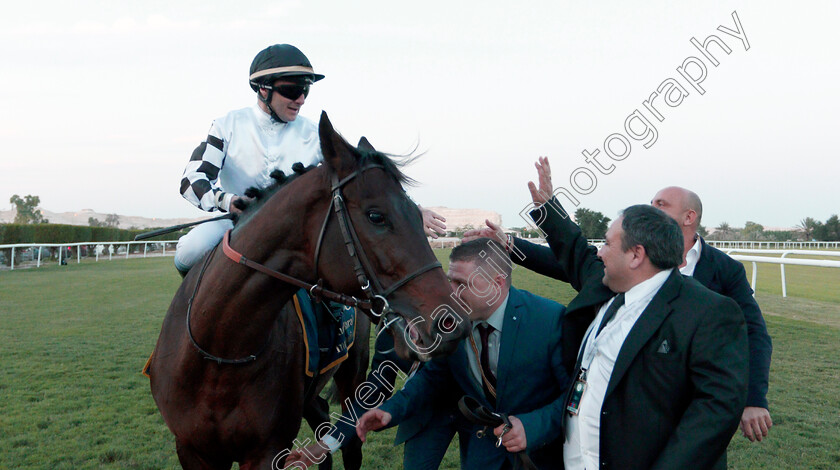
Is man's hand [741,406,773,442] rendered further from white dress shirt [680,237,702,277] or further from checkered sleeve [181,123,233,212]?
checkered sleeve [181,123,233,212]

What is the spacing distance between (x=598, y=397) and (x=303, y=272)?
4.20 feet

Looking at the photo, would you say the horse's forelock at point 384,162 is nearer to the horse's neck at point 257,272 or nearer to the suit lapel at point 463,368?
the horse's neck at point 257,272

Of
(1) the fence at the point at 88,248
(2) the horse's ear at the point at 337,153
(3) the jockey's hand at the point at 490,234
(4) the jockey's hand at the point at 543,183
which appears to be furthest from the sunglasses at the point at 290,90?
(1) the fence at the point at 88,248

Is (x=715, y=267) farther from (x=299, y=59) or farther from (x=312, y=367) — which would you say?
(x=299, y=59)

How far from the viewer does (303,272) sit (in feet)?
7.33

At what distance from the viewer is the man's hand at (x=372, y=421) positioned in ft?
7.98

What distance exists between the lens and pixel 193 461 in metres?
2.70

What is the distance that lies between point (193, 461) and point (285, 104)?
6.25 ft

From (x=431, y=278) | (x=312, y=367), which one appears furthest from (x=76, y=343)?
(x=431, y=278)

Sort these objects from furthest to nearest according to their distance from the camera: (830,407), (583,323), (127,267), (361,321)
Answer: (127,267), (830,407), (361,321), (583,323)

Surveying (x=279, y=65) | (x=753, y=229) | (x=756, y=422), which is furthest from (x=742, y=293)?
(x=753, y=229)

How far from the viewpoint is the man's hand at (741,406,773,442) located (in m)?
2.62

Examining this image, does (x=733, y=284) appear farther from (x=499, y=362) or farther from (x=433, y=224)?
(x=433, y=224)

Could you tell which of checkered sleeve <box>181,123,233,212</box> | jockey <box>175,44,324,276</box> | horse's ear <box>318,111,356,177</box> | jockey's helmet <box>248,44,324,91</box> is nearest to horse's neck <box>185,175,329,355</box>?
horse's ear <box>318,111,356,177</box>
